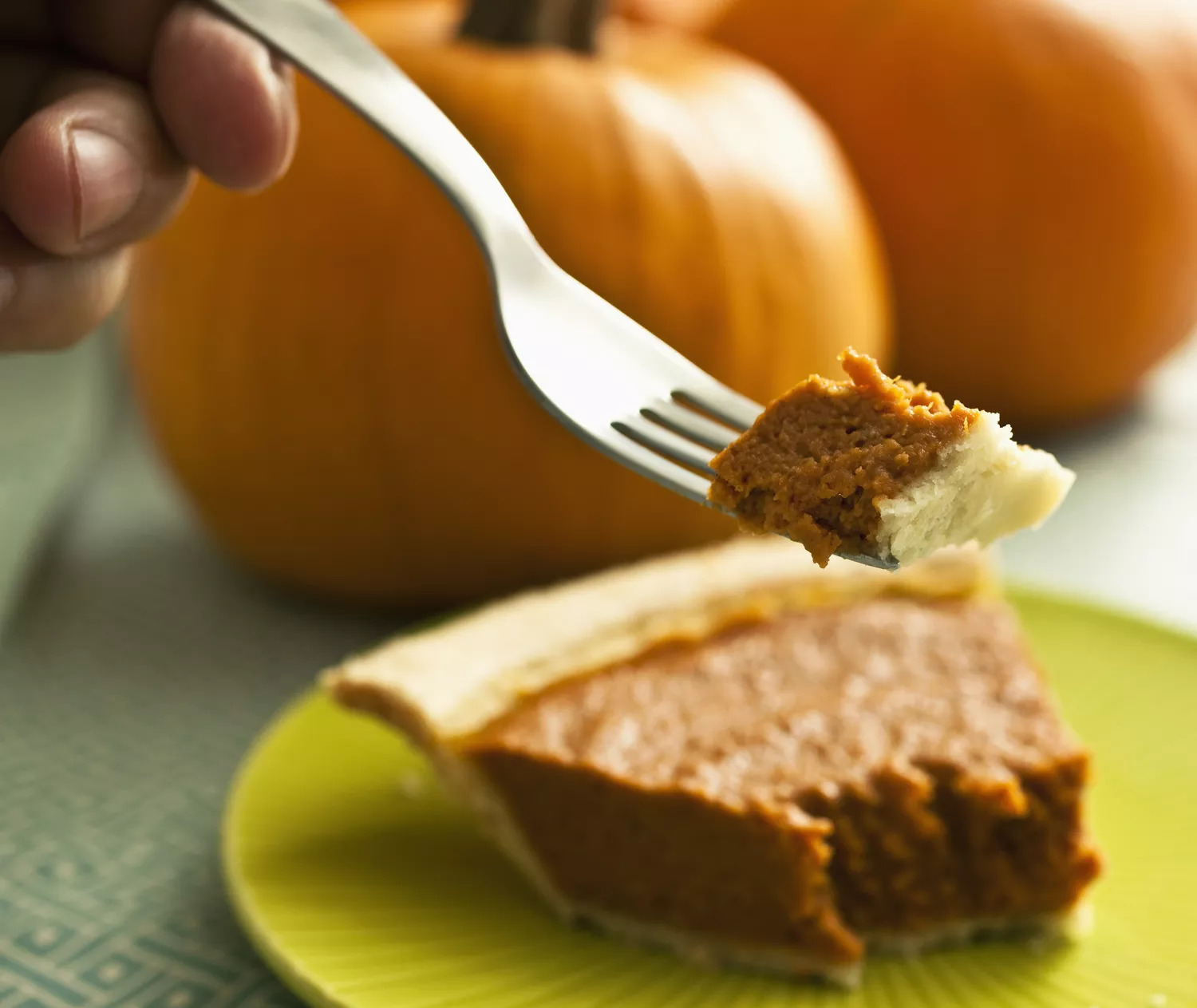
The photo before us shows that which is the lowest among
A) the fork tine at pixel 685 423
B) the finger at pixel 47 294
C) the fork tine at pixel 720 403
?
the finger at pixel 47 294

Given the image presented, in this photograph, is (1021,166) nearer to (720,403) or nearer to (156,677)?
(720,403)

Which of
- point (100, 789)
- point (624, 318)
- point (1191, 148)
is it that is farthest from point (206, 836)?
point (1191, 148)

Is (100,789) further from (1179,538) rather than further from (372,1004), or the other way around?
(1179,538)

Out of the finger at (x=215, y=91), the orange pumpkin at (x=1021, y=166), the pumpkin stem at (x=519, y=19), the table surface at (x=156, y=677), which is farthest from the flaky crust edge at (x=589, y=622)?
the orange pumpkin at (x=1021, y=166)

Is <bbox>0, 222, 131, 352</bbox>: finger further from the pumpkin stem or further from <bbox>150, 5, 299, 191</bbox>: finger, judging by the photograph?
the pumpkin stem

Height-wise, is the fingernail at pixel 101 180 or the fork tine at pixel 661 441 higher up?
the fork tine at pixel 661 441

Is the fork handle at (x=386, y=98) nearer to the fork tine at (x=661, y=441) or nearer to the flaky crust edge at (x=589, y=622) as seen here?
the fork tine at (x=661, y=441)

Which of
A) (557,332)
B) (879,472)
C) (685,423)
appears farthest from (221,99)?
(879,472)

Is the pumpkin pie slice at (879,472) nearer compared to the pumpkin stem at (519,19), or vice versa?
the pumpkin pie slice at (879,472)
